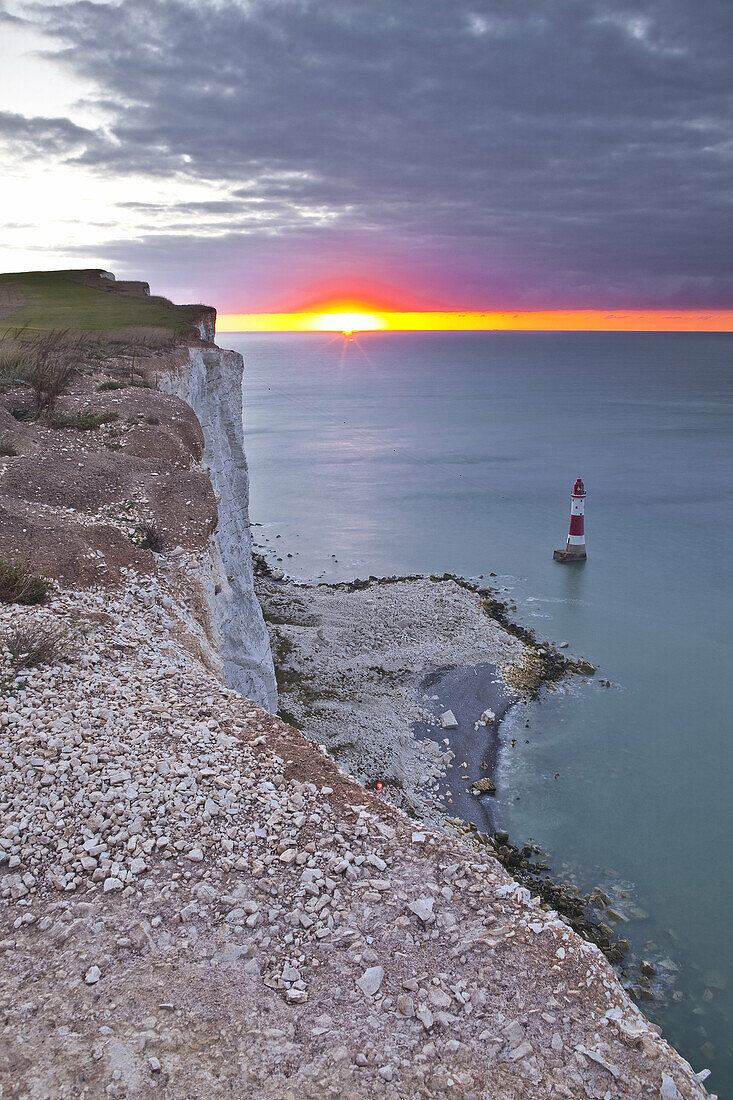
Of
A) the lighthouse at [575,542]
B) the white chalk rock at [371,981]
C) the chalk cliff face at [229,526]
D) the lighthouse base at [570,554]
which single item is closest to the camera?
the white chalk rock at [371,981]

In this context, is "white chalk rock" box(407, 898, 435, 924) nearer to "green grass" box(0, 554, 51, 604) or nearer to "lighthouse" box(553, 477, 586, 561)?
"green grass" box(0, 554, 51, 604)

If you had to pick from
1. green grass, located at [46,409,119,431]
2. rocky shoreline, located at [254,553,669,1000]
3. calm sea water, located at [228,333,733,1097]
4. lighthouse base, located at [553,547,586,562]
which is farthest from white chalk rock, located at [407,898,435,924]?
lighthouse base, located at [553,547,586,562]

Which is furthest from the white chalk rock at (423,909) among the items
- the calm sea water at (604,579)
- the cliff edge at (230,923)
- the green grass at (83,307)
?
the green grass at (83,307)

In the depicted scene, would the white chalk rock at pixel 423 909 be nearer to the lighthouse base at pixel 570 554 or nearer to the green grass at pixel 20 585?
the green grass at pixel 20 585

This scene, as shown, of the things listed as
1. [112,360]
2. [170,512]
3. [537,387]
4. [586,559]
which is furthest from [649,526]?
[537,387]

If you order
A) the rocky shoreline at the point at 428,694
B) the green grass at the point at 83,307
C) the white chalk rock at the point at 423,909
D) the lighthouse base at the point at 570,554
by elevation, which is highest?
the green grass at the point at 83,307

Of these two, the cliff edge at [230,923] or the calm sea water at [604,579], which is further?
the calm sea water at [604,579]
